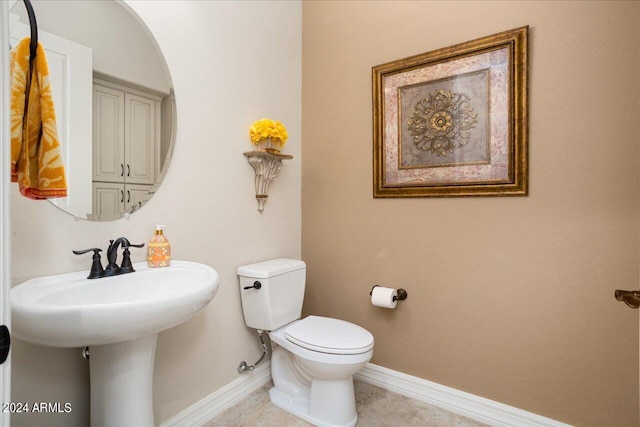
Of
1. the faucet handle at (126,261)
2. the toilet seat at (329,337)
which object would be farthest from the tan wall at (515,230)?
the faucet handle at (126,261)

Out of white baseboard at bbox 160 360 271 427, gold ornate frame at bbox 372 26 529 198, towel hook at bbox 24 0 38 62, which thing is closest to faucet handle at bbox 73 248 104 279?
towel hook at bbox 24 0 38 62

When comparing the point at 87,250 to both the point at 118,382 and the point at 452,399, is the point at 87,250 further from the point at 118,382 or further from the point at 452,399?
the point at 452,399

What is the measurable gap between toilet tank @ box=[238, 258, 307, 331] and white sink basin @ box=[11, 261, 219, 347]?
48 centimetres

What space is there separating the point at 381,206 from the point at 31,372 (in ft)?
5.65

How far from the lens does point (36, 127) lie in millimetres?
857

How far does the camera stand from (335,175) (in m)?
2.17

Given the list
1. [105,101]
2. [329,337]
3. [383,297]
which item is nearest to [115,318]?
[105,101]

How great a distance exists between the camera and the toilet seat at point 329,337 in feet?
5.01

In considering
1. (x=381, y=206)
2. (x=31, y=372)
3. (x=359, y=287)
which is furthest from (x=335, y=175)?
(x=31, y=372)

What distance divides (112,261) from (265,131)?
99 cm

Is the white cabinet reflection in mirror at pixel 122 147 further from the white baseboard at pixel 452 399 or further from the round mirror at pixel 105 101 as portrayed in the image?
the white baseboard at pixel 452 399

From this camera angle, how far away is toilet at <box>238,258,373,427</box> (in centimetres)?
155

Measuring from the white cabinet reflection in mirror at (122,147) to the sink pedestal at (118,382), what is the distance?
1.69 ft

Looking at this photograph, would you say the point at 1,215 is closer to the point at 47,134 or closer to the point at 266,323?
the point at 47,134
